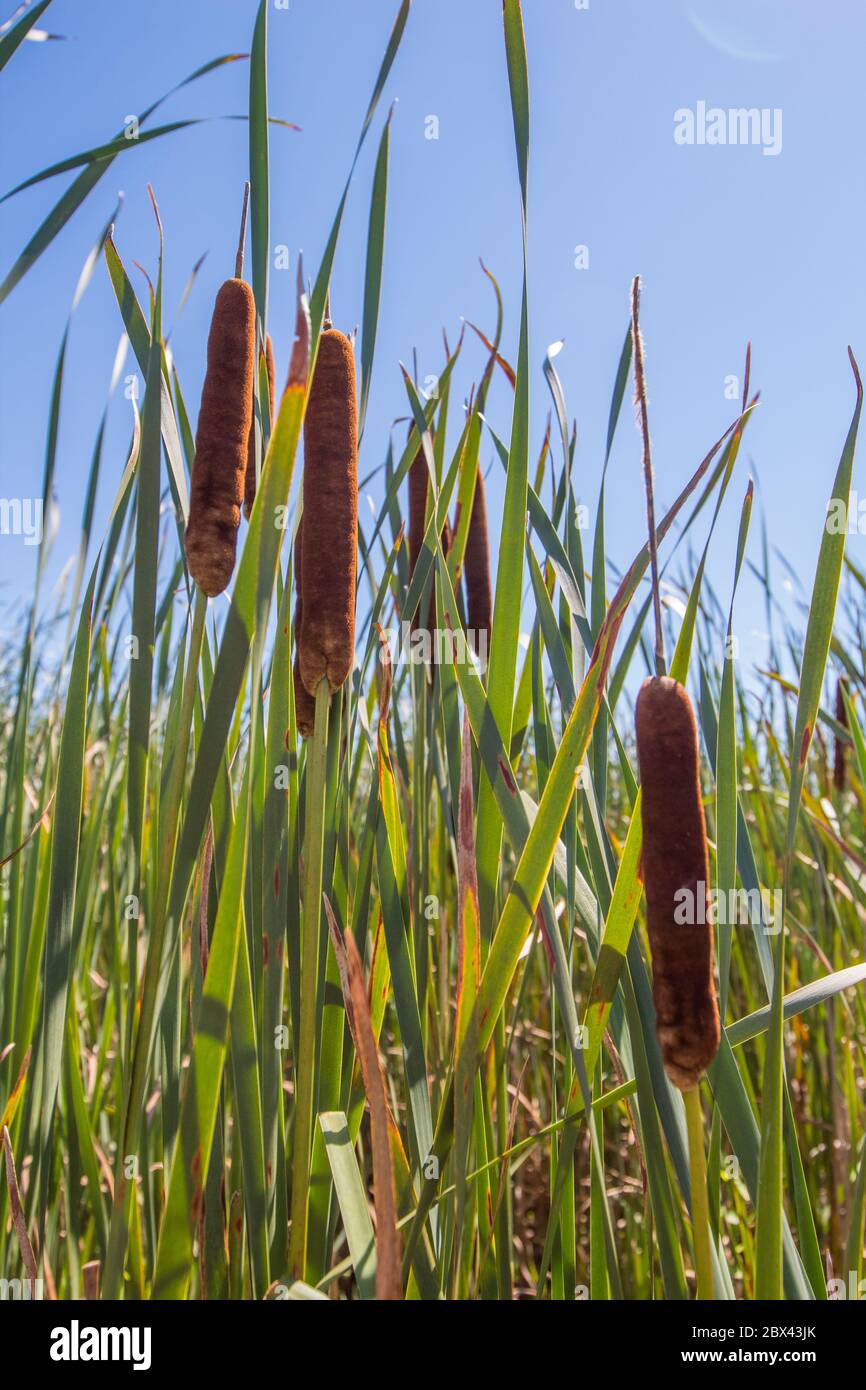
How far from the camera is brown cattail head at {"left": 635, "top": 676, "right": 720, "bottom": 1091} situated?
41cm

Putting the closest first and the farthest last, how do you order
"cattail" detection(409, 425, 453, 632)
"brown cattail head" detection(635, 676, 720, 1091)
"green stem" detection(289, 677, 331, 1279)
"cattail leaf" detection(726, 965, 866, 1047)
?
"brown cattail head" detection(635, 676, 720, 1091)
"green stem" detection(289, 677, 331, 1279)
"cattail leaf" detection(726, 965, 866, 1047)
"cattail" detection(409, 425, 453, 632)

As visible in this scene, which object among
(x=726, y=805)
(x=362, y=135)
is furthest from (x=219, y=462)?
(x=726, y=805)

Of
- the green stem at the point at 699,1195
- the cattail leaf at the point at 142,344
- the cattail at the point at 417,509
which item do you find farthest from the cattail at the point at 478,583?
the green stem at the point at 699,1195

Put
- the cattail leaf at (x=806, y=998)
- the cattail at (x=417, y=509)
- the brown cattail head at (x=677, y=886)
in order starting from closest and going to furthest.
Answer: the brown cattail head at (x=677, y=886) < the cattail leaf at (x=806, y=998) < the cattail at (x=417, y=509)

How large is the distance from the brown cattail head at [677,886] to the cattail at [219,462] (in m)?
0.30

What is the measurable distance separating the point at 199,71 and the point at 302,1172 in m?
0.92

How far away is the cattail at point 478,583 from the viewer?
3.31 feet

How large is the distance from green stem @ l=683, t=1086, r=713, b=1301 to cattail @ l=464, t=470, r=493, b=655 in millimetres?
626

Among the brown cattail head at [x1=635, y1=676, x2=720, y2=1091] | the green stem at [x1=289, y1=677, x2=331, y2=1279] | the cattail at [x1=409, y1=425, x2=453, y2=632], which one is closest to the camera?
the brown cattail head at [x1=635, y1=676, x2=720, y2=1091]

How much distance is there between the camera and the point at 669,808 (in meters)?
0.41

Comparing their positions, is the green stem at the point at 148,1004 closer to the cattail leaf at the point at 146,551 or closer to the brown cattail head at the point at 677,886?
the cattail leaf at the point at 146,551
